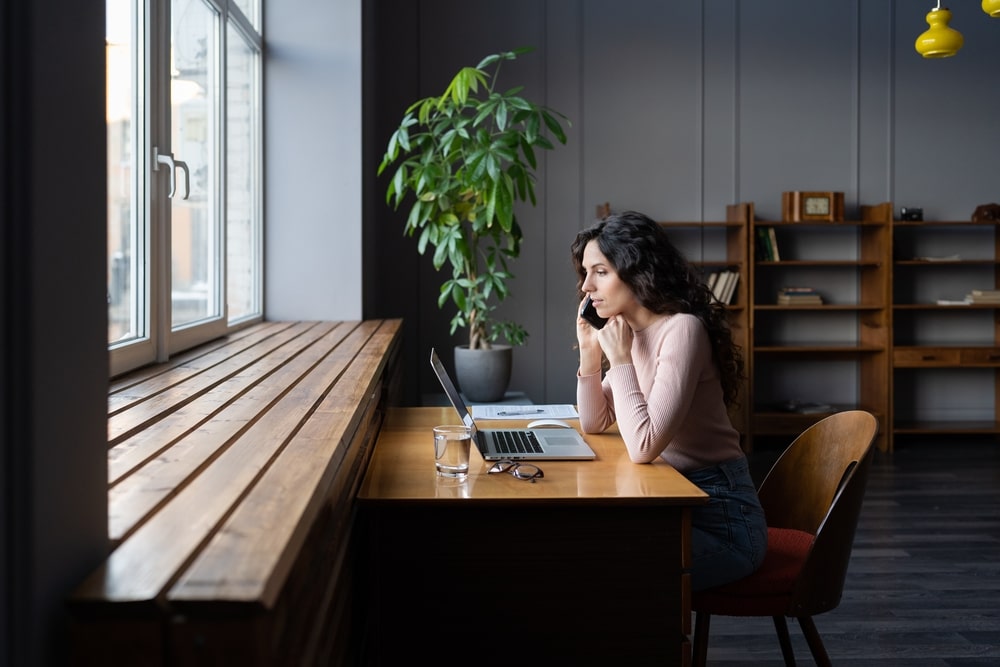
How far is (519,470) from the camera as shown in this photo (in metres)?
2.08

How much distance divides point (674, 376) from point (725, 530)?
1.22 feet

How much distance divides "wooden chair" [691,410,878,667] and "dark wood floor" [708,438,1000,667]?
0.68 m

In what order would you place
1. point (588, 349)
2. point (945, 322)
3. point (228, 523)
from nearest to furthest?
point (228, 523) → point (588, 349) → point (945, 322)

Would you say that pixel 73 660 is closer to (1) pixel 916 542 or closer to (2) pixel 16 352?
(2) pixel 16 352

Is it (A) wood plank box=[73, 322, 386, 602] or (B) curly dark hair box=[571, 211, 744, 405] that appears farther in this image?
(B) curly dark hair box=[571, 211, 744, 405]

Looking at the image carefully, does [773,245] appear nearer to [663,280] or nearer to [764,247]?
[764,247]

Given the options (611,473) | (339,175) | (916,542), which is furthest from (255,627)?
(339,175)

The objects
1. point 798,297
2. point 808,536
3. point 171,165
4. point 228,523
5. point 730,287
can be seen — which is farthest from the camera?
point 798,297

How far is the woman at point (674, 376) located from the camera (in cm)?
213

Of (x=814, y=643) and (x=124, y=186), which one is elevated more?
(x=124, y=186)

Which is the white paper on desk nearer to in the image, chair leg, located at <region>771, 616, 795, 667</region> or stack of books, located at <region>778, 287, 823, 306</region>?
chair leg, located at <region>771, 616, 795, 667</region>

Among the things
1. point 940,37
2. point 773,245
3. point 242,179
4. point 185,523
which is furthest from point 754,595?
point 773,245

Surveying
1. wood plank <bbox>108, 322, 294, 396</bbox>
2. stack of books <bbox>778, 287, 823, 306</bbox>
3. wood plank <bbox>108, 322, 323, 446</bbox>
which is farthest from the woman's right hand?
stack of books <bbox>778, 287, 823, 306</bbox>

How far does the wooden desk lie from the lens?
6.15 feet
